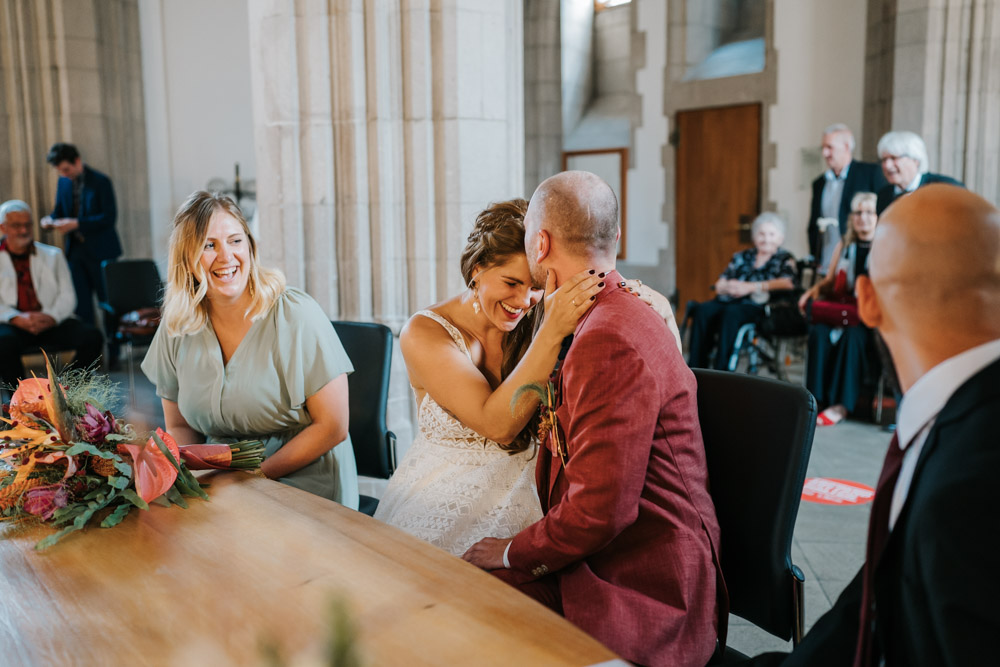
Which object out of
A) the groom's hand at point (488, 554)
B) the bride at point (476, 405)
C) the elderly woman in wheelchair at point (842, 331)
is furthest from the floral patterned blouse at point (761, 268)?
the groom's hand at point (488, 554)

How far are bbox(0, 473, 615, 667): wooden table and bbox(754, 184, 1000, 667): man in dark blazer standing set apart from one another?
39 cm

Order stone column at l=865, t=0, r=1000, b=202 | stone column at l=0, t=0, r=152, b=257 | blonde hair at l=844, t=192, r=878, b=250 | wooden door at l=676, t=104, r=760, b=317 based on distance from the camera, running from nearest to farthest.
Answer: blonde hair at l=844, t=192, r=878, b=250, stone column at l=865, t=0, r=1000, b=202, stone column at l=0, t=0, r=152, b=257, wooden door at l=676, t=104, r=760, b=317

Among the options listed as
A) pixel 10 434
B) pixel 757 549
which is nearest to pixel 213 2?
pixel 10 434

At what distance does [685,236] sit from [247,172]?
460 cm

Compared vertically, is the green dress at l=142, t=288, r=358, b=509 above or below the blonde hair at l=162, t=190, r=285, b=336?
below

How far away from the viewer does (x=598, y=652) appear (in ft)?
3.86

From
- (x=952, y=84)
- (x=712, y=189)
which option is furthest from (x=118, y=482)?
(x=712, y=189)

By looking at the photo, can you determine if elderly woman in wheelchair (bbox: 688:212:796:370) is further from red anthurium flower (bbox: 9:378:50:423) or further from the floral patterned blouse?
red anthurium flower (bbox: 9:378:50:423)

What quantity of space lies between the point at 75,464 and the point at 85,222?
6.23 m

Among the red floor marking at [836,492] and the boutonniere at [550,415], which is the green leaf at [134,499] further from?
the red floor marking at [836,492]

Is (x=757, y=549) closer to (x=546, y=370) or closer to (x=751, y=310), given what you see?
(x=546, y=370)

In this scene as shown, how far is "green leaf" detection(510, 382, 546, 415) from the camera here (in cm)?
178

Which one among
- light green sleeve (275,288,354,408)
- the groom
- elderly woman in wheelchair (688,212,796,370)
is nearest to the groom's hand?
the groom

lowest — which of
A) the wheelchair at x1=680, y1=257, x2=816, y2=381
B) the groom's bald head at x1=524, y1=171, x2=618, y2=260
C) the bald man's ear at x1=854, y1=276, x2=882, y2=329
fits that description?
the wheelchair at x1=680, y1=257, x2=816, y2=381
